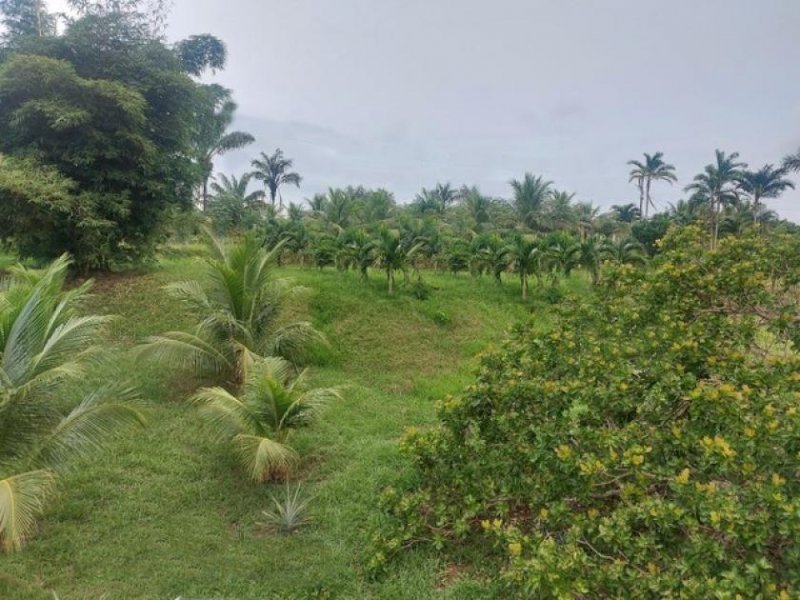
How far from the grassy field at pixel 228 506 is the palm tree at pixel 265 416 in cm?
37

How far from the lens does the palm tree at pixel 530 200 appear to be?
32572 mm

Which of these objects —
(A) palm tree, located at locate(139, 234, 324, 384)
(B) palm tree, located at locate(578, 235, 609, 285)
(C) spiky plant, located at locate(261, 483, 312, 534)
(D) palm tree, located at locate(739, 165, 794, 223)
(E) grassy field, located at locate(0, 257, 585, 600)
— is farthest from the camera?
(D) palm tree, located at locate(739, 165, 794, 223)

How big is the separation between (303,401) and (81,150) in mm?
9562

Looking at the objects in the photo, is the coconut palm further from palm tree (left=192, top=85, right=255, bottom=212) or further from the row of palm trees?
the row of palm trees

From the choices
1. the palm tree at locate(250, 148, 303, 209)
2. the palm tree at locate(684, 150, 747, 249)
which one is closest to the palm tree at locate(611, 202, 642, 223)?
the palm tree at locate(684, 150, 747, 249)

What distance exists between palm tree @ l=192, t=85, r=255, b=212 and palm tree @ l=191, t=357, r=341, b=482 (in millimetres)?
9836

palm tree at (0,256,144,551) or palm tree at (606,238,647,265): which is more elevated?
palm tree at (606,238,647,265)

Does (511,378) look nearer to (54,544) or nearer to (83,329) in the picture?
(83,329)

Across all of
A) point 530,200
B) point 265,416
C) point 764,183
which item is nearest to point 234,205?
point 530,200

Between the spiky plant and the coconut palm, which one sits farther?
the coconut palm

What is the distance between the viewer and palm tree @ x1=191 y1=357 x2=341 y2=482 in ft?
20.5

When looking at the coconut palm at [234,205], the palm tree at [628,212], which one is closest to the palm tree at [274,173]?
the coconut palm at [234,205]

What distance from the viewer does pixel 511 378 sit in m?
5.29

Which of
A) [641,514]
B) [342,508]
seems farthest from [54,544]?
[641,514]
